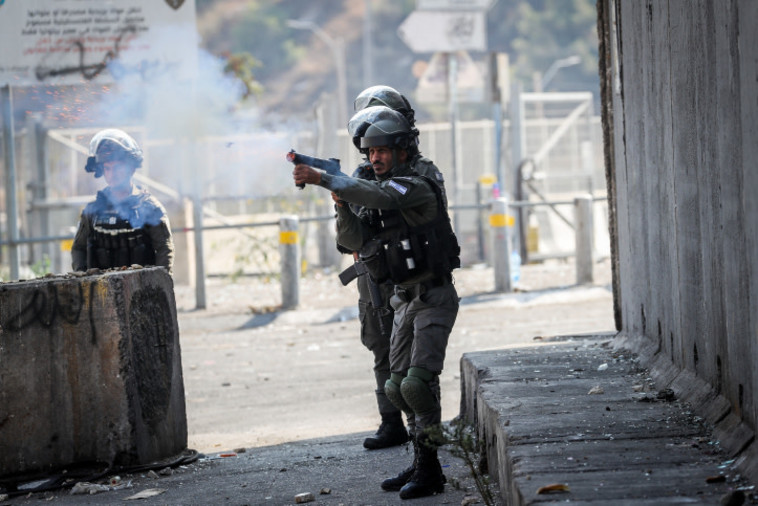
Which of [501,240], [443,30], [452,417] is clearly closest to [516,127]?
[443,30]

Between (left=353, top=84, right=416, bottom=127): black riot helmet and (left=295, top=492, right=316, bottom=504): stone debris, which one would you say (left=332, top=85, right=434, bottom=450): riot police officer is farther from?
(left=295, top=492, right=316, bottom=504): stone debris

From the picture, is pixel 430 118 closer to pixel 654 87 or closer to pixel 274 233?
pixel 274 233

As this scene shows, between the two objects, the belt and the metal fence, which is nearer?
the belt

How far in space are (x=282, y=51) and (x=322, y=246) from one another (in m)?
62.1

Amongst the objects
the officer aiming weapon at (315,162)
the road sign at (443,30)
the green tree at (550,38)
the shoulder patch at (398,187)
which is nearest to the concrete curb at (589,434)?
the shoulder patch at (398,187)

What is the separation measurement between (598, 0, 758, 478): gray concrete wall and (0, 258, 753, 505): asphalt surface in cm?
27

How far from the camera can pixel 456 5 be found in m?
19.7

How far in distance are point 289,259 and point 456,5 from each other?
24.2 ft

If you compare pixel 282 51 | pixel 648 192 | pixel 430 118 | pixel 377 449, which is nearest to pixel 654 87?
pixel 648 192

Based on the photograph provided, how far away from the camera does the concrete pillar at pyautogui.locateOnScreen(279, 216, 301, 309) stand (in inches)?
552

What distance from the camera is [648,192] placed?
6371 mm

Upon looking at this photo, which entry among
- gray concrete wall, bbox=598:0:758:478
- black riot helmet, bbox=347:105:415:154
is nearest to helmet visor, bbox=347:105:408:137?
black riot helmet, bbox=347:105:415:154

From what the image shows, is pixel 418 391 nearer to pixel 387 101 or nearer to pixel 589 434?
pixel 589 434

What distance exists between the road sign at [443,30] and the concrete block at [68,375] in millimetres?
13351
